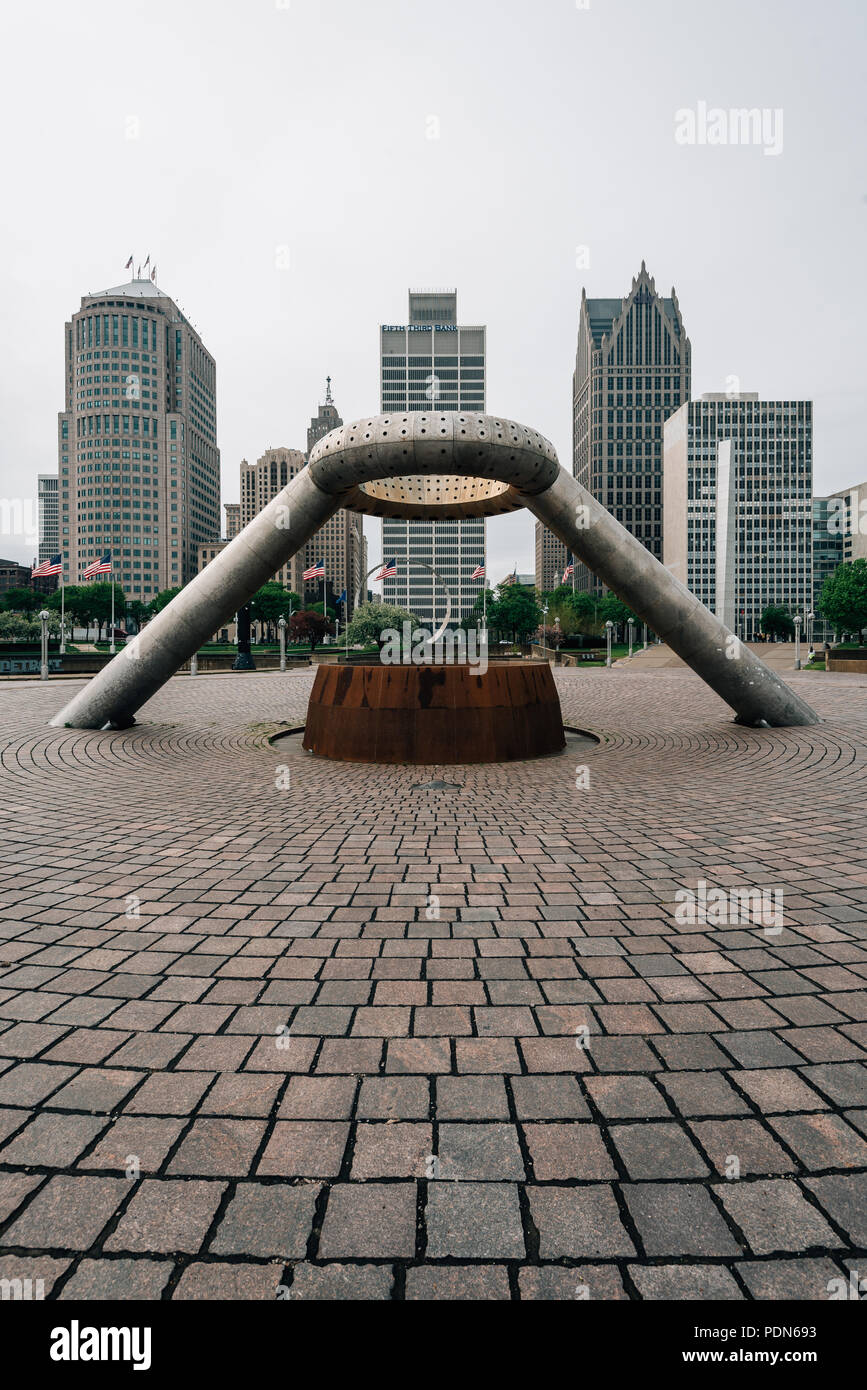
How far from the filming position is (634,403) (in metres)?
140

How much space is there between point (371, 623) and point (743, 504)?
89.0 meters

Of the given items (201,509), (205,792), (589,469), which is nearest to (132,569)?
(201,509)

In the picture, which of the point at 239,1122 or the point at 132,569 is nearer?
the point at 239,1122

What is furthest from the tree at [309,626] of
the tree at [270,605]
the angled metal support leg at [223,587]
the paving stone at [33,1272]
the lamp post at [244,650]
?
the paving stone at [33,1272]

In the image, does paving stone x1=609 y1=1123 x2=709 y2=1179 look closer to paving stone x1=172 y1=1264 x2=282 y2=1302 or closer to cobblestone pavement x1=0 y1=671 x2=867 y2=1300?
cobblestone pavement x1=0 y1=671 x2=867 y2=1300

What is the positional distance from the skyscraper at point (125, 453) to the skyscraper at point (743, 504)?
4151 inches

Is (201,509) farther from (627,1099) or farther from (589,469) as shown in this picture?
(627,1099)

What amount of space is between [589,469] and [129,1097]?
146730 mm

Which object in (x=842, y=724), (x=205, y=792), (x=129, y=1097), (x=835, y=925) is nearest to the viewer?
(x=129, y=1097)

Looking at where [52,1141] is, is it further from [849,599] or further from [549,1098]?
[849,599]

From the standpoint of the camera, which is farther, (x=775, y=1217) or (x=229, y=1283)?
(x=775, y=1217)

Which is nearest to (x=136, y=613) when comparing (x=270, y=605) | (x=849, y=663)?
(x=270, y=605)

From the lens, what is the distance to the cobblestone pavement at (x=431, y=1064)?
1921 millimetres

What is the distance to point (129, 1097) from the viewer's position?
8.50 ft
